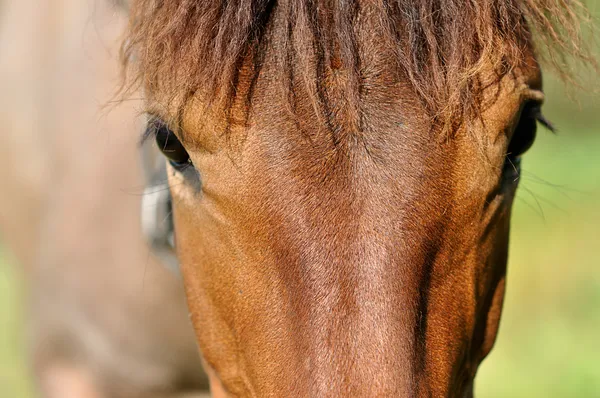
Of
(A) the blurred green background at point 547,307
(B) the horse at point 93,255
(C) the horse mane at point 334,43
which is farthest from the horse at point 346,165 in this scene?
(A) the blurred green background at point 547,307

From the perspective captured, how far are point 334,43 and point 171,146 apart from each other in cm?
43

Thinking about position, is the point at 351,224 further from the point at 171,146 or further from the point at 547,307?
the point at 547,307

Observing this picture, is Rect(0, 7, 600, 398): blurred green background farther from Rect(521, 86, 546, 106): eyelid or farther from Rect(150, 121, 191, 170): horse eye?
Rect(150, 121, 191, 170): horse eye

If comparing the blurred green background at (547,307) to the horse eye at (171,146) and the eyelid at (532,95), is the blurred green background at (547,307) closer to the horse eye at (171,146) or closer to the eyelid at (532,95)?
the eyelid at (532,95)

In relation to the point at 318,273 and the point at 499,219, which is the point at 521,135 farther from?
the point at 318,273

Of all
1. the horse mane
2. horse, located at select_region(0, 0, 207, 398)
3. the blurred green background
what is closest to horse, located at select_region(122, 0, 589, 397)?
the horse mane

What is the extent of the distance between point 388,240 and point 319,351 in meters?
0.22

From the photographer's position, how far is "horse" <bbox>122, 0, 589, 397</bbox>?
4.23 feet

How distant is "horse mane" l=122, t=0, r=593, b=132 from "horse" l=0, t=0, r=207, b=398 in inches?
34.8

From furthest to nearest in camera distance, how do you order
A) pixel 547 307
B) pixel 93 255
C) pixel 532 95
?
1. pixel 547 307
2. pixel 93 255
3. pixel 532 95

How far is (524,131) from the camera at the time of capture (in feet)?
5.29

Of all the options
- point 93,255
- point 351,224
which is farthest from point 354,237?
point 93,255

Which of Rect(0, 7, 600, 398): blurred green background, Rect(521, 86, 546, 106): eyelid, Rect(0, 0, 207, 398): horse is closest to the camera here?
Rect(521, 86, 546, 106): eyelid

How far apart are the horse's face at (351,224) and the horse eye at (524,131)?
5 centimetres
